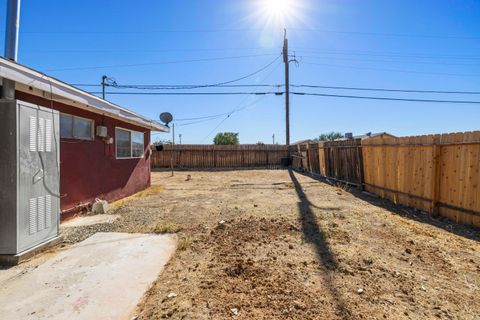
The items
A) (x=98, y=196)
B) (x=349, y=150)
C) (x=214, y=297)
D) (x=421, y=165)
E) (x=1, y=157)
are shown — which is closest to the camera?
(x=214, y=297)

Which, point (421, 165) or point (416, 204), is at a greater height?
point (421, 165)

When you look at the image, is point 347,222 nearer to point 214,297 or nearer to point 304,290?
point 304,290

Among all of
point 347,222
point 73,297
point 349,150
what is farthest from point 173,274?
point 349,150

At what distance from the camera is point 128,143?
793 cm

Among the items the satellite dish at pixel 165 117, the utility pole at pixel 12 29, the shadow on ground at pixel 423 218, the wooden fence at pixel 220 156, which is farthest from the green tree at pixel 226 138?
the utility pole at pixel 12 29

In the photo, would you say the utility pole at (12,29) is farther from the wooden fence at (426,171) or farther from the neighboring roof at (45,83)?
the wooden fence at (426,171)

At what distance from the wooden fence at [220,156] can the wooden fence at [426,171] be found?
10.2 m

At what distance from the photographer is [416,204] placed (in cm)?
575

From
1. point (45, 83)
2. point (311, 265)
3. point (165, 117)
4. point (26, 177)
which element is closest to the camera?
point (311, 265)

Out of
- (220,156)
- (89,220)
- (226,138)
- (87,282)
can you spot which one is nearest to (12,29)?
(89,220)

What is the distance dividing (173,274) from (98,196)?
171 inches

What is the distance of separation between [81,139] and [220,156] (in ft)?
43.7

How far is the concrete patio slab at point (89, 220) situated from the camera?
187 inches

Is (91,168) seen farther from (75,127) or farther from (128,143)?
(128,143)
